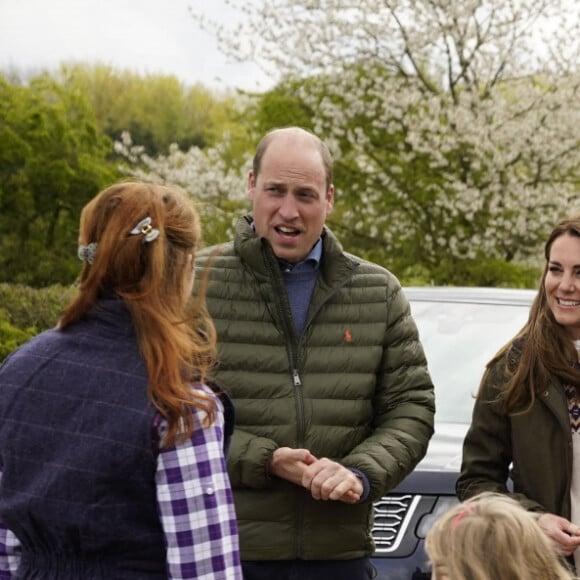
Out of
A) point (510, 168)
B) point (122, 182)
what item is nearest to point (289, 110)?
point (510, 168)

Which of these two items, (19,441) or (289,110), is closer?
(19,441)

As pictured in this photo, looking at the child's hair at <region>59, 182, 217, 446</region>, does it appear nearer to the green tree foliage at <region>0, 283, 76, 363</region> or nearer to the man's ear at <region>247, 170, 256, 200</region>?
the man's ear at <region>247, 170, 256, 200</region>

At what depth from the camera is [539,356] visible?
3740mm

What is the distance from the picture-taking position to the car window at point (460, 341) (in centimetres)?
543

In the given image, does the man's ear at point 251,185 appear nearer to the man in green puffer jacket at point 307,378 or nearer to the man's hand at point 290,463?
the man in green puffer jacket at point 307,378

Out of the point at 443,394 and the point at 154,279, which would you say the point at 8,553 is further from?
the point at 443,394

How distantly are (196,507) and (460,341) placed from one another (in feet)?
10.9

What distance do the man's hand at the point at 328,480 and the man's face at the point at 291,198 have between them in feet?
2.35

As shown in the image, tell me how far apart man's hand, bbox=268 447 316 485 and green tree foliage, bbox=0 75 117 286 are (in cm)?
1314

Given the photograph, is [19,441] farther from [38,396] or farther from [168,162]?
[168,162]

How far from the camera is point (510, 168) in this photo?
1705 cm

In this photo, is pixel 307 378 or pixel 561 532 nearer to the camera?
pixel 561 532

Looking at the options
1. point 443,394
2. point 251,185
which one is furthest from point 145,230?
point 443,394

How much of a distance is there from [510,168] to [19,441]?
1501cm
